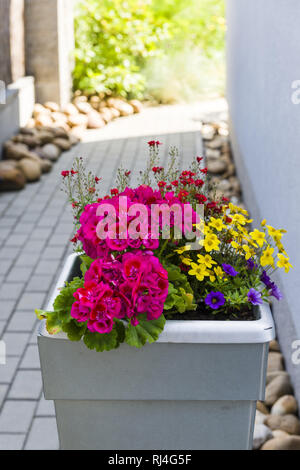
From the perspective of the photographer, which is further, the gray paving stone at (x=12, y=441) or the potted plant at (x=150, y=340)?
Answer: the gray paving stone at (x=12, y=441)

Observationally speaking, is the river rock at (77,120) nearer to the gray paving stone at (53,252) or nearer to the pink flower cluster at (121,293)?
the gray paving stone at (53,252)

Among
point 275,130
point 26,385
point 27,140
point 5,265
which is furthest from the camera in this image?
point 27,140

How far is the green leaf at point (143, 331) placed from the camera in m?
1.94

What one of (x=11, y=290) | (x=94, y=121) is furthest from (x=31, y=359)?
(x=94, y=121)

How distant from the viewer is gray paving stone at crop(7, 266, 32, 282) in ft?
14.8

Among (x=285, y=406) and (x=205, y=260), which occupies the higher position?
(x=205, y=260)

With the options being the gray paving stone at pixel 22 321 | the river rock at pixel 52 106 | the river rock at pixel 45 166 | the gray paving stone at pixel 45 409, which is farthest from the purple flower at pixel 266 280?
the river rock at pixel 52 106

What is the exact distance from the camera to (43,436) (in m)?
2.95

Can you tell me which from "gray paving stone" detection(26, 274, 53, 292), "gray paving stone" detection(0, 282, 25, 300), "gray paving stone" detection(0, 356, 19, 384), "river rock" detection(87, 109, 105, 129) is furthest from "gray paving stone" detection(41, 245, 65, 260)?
"river rock" detection(87, 109, 105, 129)

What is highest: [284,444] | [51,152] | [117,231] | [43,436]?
[117,231]

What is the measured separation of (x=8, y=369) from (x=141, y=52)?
25.1 feet

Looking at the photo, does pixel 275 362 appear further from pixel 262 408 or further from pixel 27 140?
pixel 27 140

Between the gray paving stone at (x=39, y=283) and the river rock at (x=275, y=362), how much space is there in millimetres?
1687

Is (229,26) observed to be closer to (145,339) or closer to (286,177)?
(286,177)
